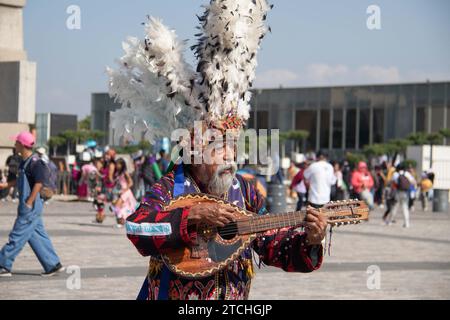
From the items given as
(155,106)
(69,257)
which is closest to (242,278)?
(155,106)

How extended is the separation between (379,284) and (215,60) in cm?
643

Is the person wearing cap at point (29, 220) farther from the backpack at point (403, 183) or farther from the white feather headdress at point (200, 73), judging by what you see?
the backpack at point (403, 183)

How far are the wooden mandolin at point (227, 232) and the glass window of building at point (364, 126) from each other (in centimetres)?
5279

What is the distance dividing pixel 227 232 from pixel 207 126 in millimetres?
599

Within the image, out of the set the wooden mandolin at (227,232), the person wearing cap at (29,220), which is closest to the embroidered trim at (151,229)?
the wooden mandolin at (227,232)

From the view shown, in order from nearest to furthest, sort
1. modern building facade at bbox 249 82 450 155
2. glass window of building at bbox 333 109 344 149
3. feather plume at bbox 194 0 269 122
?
feather plume at bbox 194 0 269 122 < modern building facade at bbox 249 82 450 155 < glass window of building at bbox 333 109 344 149

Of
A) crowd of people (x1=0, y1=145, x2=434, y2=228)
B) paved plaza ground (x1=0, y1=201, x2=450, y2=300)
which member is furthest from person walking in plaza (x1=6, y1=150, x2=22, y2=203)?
paved plaza ground (x1=0, y1=201, x2=450, y2=300)

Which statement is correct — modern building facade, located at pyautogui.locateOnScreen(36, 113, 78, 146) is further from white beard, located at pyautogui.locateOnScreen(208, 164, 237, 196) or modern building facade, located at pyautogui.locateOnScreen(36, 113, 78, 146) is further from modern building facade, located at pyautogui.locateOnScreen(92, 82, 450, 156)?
white beard, located at pyautogui.locateOnScreen(208, 164, 237, 196)

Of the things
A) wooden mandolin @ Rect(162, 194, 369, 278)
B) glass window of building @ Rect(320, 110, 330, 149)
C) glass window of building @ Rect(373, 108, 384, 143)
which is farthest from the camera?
glass window of building @ Rect(320, 110, 330, 149)

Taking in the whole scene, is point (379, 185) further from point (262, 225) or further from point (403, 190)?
point (262, 225)

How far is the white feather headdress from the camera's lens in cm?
516

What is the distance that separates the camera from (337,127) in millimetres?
58281

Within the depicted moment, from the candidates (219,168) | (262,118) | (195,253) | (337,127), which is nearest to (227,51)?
(219,168)
